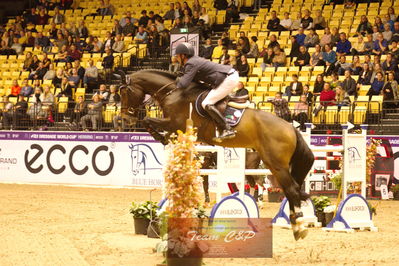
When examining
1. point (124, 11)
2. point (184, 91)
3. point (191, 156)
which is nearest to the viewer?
point (191, 156)

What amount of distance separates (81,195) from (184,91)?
8451 mm

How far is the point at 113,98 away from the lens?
2162 cm

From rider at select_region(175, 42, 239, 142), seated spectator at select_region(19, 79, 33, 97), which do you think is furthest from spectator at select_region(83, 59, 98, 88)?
rider at select_region(175, 42, 239, 142)

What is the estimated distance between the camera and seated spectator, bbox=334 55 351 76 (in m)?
20.7

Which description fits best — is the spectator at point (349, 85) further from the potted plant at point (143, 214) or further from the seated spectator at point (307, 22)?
the potted plant at point (143, 214)

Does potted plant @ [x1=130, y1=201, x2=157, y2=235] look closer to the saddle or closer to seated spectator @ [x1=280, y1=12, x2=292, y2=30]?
the saddle

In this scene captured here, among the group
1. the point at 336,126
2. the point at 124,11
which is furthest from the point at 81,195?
the point at 124,11

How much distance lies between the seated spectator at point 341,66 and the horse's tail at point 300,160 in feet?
34.1

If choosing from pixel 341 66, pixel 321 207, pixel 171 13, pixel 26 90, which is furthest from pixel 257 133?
pixel 171 13

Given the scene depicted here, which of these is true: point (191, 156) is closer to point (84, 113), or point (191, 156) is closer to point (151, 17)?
point (84, 113)

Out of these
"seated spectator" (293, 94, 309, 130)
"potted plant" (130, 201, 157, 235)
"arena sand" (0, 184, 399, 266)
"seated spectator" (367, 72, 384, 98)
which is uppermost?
"seated spectator" (367, 72, 384, 98)

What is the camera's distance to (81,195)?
18125mm

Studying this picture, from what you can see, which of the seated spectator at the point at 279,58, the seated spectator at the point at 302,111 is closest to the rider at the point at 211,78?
the seated spectator at the point at 302,111

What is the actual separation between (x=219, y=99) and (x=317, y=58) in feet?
38.7
